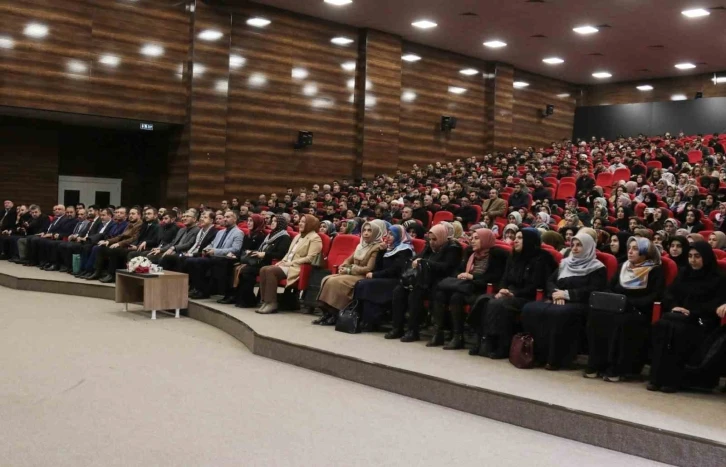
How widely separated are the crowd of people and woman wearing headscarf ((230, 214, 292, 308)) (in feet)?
0.04

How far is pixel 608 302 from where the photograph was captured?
14.1 ft

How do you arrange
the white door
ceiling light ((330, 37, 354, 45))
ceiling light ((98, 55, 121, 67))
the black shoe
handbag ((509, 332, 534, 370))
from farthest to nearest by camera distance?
ceiling light ((330, 37, 354, 45)) < the white door < ceiling light ((98, 55, 121, 67)) < the black shoe < handbag ((509, 332, 534, 370))

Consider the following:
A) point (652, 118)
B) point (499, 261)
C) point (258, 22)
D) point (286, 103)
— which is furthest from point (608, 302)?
point (652, 118)

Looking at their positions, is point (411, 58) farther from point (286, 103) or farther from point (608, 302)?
point (608, 302)

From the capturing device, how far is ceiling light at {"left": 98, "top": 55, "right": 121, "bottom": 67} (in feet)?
36.6

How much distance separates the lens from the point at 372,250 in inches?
238

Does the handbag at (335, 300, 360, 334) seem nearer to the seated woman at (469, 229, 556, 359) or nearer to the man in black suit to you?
the seated woman at (469, 229, 556, 359)

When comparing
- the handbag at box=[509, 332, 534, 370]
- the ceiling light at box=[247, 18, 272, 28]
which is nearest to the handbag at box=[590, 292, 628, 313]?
the handbag at box=[509, 332, 534, 370]

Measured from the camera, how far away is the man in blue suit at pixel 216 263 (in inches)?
283

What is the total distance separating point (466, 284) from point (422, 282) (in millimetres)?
359

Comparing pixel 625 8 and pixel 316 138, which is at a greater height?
pixel 625 8

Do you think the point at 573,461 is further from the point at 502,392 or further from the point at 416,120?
the point at 416,120

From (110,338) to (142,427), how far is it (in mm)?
2369

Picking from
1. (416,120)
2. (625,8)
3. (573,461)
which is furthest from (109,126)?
(573,461)
